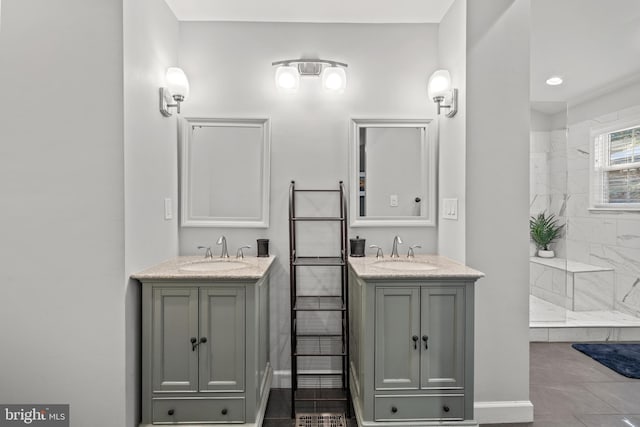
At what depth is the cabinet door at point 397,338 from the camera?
1.93 meters

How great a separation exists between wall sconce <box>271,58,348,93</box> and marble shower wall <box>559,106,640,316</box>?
3249 mm

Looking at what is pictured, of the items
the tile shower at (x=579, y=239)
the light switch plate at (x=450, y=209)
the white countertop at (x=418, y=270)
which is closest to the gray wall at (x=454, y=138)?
the light switch plate at (x=450, y=209)

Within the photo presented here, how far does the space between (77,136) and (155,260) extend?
2.61ft

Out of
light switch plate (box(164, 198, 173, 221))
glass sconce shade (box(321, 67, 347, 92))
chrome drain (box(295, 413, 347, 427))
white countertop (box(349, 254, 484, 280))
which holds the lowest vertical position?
chrome drain (box(295, 413, 347, 427))

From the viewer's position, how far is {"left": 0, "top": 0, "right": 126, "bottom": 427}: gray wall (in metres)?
1.78

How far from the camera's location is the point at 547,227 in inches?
165

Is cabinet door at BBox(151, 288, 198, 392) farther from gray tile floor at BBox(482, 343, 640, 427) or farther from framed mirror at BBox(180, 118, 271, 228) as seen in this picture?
gray tile floor at BBox(482, 343, 640, 427)

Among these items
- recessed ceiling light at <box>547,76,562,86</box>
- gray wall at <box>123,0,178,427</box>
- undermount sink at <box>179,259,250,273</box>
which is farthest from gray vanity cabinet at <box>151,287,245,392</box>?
recessed ceiling light at <box>547,76,562,86</box>

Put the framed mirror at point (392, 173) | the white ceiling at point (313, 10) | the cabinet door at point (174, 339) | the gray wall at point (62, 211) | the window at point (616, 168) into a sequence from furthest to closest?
the window at point (616, 168) → the framed mirror at point (392, 173) → the white ceiling at point (313, 10) → the cabinet door at point (174, 339) → the gray wall at point (62, 211)

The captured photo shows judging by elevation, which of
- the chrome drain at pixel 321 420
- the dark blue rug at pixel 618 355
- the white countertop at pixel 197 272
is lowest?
the chrome drain at pixel 321 420

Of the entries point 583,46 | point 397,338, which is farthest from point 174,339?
point 583,46

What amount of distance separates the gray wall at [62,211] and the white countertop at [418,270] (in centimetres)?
129

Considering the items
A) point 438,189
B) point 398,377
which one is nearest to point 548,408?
point 398,377

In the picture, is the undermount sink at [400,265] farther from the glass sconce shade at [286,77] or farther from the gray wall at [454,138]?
the glass sconce shade at [286,77]
